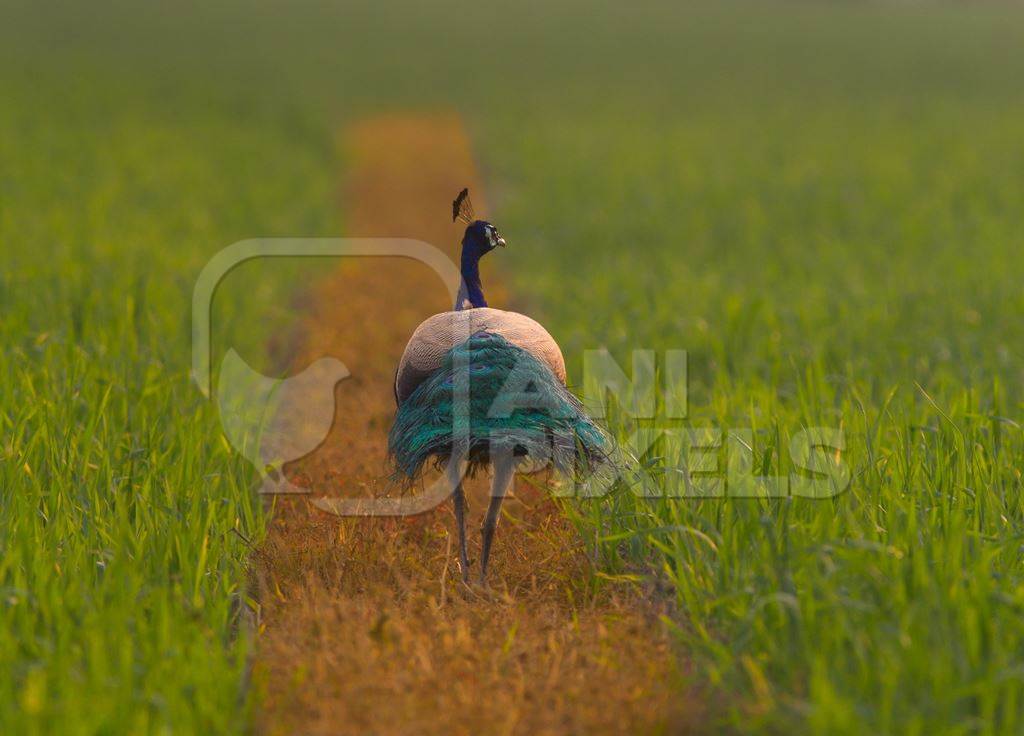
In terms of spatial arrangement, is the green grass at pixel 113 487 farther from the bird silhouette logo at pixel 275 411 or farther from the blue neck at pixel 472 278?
the blue neck at pixel 472 278

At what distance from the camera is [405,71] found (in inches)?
1275

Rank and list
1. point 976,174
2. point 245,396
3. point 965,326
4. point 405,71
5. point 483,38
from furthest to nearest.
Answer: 1. point 483,38
2. point 405,71
3. point 976,174
4. point 965,326
5. point 245,396

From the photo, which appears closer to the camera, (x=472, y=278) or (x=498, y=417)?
(x=498, y=417)

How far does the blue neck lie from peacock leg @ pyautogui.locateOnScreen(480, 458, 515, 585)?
2.77ft

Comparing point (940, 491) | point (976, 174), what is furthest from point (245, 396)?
point (976, 174)

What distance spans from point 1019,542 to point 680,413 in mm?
2186

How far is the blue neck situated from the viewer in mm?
4562

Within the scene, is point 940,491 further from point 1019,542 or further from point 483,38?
point 483,38

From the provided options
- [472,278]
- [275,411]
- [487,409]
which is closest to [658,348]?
[275,411]

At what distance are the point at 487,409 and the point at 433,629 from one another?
81cm

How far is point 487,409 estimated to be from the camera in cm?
394

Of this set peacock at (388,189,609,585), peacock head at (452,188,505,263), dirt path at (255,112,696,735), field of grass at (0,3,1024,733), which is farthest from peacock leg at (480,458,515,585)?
peacock head at (452,188,505,263)

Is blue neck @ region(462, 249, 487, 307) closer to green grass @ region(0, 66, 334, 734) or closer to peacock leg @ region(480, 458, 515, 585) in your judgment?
peacock leg @ region(480, 458, 515, 585)

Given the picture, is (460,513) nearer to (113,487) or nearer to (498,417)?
(498,417)
